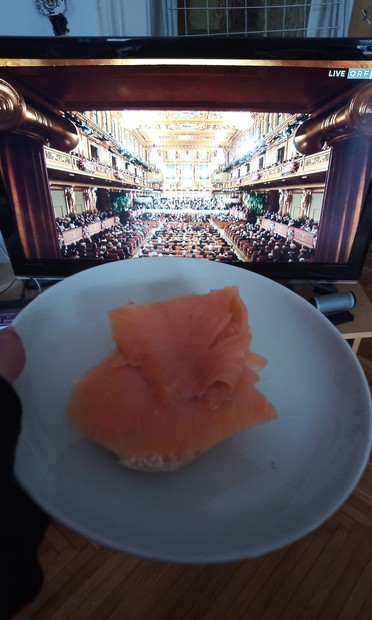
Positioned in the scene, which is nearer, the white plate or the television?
the white plate

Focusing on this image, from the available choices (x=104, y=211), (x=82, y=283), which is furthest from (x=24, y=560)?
(x=104, y=211)

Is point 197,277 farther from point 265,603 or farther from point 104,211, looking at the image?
point 265,603

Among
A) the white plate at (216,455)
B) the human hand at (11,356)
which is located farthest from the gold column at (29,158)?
the human hand at (11,356)

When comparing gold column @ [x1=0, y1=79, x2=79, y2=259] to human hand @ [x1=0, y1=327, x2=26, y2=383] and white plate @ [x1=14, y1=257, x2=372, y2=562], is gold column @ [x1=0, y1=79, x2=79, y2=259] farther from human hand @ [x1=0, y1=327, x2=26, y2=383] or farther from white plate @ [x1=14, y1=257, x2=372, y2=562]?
human hand @ [x1=0, y1=327, x2=26, y2=383]

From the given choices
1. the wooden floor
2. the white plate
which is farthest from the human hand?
the wooden floor

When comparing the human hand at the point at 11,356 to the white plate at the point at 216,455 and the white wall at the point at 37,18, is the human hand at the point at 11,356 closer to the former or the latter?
the white plate at the point at 216,455

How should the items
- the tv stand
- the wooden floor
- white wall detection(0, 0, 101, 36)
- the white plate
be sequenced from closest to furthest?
1. the white plate
2. the wooden floor
3. the tv stand
4. white wall detection(0, 0, 101, 36)

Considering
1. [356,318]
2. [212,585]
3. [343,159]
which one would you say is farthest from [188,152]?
[212,585]
